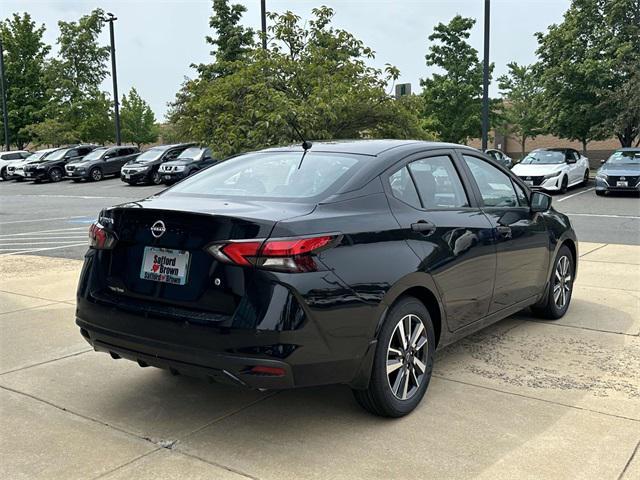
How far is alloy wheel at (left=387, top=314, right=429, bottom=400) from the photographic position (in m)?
3.67

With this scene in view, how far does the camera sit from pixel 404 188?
400cm

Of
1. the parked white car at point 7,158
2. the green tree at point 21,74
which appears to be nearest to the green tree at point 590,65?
the parked white car at point 7,158

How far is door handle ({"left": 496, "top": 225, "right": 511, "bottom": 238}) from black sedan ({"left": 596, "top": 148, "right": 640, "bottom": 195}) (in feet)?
55.2

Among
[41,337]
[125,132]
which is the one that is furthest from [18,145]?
[41,337]

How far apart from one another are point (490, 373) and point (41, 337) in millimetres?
3623

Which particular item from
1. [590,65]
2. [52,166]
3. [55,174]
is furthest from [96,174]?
[590,65]

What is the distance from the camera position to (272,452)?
11.0 feet

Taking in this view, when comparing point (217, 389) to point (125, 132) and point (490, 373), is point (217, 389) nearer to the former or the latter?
point (490, 373)

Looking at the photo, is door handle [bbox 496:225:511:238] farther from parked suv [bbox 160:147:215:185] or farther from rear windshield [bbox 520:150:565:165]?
parked suv [bbox 160:147:215:185]

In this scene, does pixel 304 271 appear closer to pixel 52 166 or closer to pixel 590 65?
pixel 590 65

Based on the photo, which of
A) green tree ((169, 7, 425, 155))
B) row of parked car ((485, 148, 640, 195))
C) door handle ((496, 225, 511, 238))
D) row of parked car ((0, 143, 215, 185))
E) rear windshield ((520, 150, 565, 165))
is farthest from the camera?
row of parked car ((0, 143, 215, 185))

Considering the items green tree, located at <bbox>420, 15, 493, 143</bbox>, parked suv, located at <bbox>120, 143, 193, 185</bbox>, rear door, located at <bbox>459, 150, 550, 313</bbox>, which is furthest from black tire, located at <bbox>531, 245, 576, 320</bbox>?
green tree, located at <bbox>420, 15, 493, 143</bbox>

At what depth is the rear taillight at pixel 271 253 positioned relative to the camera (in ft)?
10.3

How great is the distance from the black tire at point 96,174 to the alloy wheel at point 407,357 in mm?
30582
